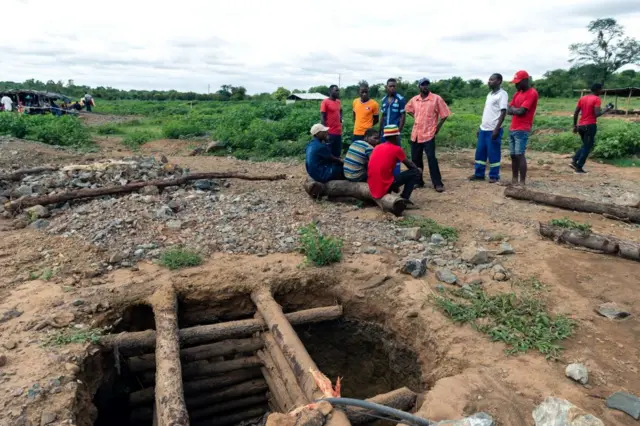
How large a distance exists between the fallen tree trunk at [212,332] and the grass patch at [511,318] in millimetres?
1073

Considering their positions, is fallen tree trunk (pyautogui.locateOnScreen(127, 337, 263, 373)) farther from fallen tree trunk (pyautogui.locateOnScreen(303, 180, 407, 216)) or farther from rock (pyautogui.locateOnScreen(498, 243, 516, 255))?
rock (pyautogui.locateOnScreen(498, 243, 516, 255))

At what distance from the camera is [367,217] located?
5.50 meters

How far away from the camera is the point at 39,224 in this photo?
17.4 feet

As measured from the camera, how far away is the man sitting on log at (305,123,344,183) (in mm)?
5863

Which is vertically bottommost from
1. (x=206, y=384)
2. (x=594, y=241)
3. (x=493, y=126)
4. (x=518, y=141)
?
(x=206, y=384)

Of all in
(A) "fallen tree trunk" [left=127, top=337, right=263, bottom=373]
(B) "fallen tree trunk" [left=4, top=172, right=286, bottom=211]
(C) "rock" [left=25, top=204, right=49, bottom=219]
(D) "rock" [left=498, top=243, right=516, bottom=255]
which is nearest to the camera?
(A) "fallen tree trunk" [left=127, top=337, right=263, bottom=373]

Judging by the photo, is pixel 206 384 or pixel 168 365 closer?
pixel 168 365

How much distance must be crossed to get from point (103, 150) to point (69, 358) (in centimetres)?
1014

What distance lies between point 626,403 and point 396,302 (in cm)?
177

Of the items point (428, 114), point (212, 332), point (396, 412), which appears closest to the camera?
point (396, 412)

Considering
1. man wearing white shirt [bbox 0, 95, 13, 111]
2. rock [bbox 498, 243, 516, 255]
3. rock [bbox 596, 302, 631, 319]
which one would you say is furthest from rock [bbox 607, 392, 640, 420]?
man wearing white shirt [bbox 0, 95, 13, 111]

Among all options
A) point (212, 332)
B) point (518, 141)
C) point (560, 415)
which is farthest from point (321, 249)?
point (518, 141)

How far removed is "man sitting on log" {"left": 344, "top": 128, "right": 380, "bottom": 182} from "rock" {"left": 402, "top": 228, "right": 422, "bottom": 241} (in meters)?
1.36

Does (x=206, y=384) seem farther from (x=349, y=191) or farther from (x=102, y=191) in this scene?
(x=102, y=191)
